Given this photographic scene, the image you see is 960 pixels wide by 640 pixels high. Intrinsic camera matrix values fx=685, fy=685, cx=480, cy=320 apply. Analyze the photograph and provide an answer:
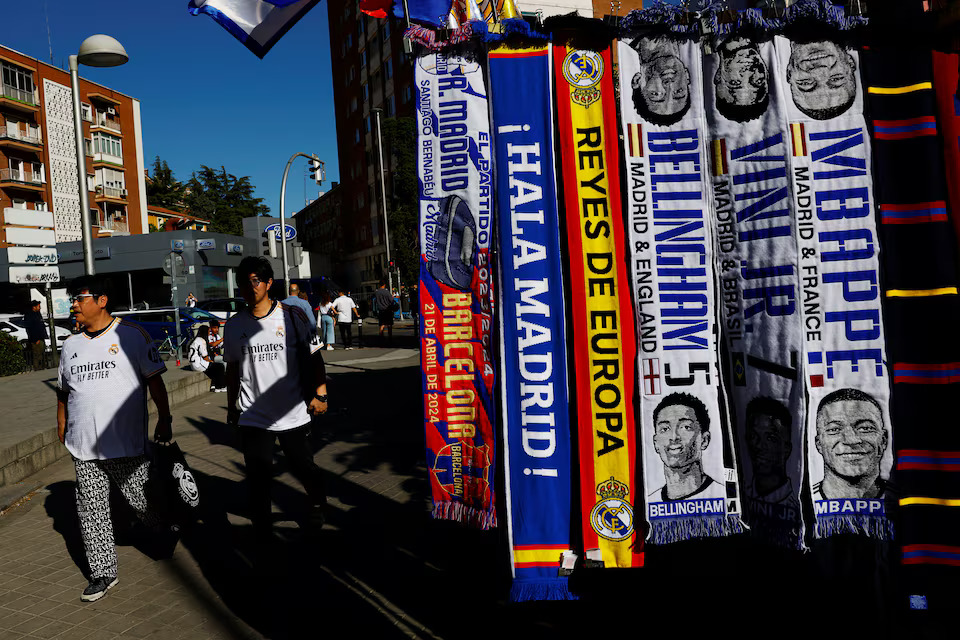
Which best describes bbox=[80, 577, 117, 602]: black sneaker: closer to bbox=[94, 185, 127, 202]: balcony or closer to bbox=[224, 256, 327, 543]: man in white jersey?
bbox=[224, 256, 327, 543]: man in white jersey

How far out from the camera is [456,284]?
3.15 meters

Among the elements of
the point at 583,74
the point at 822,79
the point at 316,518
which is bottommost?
the point at 316,518

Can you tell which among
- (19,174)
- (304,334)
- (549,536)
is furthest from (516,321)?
(19,174)

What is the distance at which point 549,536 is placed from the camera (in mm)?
3023

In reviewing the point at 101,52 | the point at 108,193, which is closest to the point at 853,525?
the point at 101,52

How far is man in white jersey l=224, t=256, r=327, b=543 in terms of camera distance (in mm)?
4328

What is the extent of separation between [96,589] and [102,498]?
1.70 feet

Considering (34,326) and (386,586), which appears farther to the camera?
(34,326)

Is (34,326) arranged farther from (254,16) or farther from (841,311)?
(841,311)

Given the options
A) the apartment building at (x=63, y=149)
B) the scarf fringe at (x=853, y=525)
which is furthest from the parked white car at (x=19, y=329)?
the scarf fringe at (x=853, y=525)

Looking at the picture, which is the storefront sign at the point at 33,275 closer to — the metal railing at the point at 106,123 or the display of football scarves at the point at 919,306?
the display of football scarves at the point at 919,306

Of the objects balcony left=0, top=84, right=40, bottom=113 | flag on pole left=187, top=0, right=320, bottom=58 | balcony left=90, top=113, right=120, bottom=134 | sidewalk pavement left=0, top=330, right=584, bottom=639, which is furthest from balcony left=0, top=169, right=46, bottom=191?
flag on pole left=187, top=0, right=320, bottom=58

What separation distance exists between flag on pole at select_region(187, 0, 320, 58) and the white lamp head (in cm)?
933

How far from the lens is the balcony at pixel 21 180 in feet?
143
